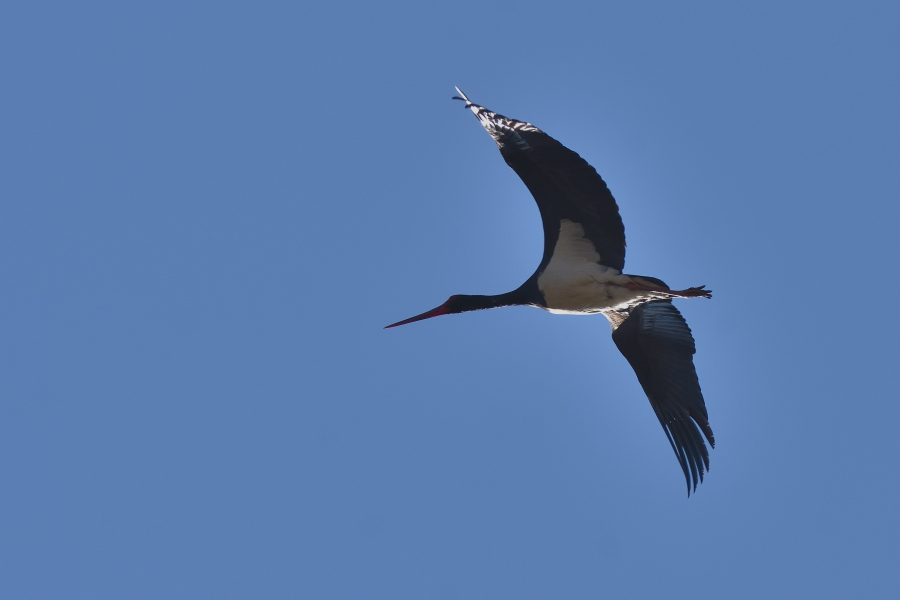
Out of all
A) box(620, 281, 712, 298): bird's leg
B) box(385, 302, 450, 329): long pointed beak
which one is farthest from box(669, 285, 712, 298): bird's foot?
box(385, 302, 450, 329): long pointed beak

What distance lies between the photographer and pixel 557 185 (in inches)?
503

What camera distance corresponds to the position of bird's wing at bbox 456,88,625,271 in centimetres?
1195

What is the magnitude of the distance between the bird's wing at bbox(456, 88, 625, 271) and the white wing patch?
75 mm

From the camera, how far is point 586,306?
13.7m

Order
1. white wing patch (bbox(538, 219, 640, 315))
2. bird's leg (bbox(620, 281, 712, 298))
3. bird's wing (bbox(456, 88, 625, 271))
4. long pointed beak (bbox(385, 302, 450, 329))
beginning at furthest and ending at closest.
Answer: long pointed beak (bbox(385, 302, 450, 329)) → white wing patch (bbox(538, 219, 640, 315)) → bird's leg (bbox(620, 281, 712, 298)) → bird's wing (bbox(456, 88, 625, 271))

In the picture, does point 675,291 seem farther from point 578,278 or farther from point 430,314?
point 430,314

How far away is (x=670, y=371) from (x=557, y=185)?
2935 mm

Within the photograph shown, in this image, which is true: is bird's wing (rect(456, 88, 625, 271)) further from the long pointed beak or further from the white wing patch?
the long pointed beak

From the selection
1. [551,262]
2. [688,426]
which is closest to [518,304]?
[551,262]

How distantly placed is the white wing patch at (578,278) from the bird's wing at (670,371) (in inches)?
29.6

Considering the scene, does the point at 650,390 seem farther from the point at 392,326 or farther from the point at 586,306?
the point at 392,326

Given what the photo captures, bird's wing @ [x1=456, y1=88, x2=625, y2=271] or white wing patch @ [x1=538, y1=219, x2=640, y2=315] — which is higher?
bird's wing @ [x1=456, y1=88, x2=625, y2=271]

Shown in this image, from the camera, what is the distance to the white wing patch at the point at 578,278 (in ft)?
44.1

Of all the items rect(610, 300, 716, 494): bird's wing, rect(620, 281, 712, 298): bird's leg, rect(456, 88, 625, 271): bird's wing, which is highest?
rect(456, 88, 625, 271): bird's wing
